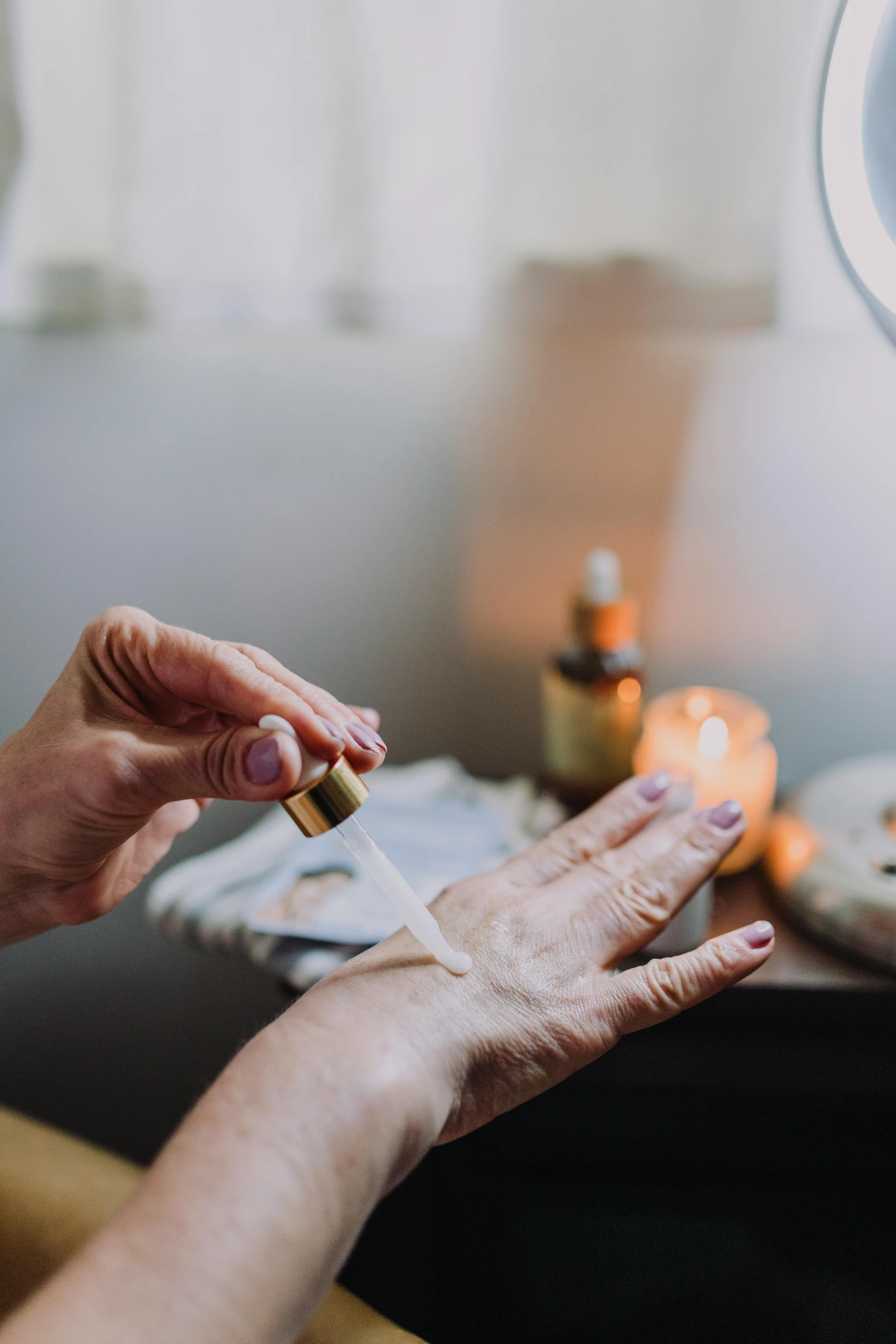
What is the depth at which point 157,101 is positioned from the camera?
0.75 meters

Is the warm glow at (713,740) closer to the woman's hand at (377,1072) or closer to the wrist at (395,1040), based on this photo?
the woman's hand at (377,1072)

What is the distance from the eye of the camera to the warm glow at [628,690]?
78cm

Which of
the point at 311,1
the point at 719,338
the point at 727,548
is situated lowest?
the point at 727,548

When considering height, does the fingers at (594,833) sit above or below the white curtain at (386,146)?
below

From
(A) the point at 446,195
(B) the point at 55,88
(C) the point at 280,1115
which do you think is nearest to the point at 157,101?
(B) the point at 55,88

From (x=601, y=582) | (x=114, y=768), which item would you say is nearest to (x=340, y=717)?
(x=114, y=768)

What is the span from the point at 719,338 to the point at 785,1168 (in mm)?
658

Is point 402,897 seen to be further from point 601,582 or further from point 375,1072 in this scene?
point 601,582

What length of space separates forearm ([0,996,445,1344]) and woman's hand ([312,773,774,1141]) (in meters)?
0.02

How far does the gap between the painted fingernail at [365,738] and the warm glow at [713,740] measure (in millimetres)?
324

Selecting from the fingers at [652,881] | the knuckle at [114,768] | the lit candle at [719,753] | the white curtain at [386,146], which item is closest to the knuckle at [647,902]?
A: the fingers at [652,881]

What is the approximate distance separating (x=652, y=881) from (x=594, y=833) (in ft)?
0.23

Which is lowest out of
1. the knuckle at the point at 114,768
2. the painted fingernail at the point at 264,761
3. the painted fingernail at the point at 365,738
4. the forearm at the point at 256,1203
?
the forearm at the point at 256,1203

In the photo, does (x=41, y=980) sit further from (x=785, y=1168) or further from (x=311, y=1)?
(x=311, y=1)
